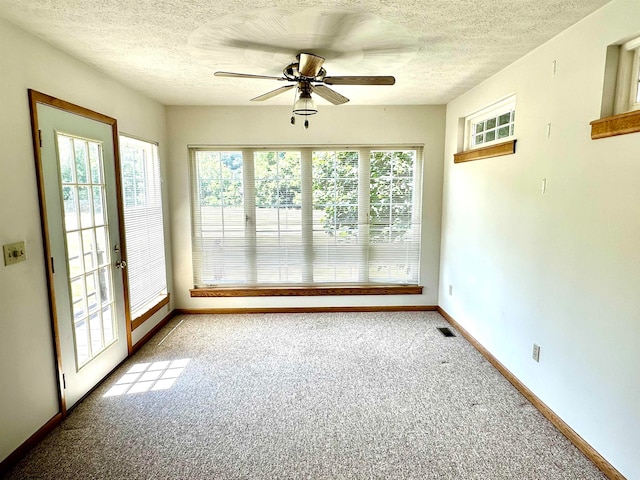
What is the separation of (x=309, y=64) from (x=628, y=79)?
1697 mm

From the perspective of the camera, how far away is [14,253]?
184 cm

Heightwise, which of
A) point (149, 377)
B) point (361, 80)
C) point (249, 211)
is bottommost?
→ point (149, 377)

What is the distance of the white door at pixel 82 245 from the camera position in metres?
2.12

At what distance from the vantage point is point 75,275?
7.63 feet

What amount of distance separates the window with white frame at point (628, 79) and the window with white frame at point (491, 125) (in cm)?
85

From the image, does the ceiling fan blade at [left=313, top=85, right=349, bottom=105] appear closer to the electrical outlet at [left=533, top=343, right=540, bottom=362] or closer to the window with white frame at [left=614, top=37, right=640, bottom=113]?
the window with white frame at [left=614, top=37, right=640, bottom=113]

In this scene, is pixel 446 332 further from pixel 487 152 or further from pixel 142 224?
pixel 142 224

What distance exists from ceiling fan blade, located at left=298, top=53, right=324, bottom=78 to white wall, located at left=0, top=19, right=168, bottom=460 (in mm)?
1579

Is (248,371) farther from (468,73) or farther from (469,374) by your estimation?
(468,73)

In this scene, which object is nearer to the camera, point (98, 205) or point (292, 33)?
point (292, 33)

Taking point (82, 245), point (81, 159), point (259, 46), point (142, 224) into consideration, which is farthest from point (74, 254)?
point (259, 46)

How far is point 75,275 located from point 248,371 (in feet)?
4.77

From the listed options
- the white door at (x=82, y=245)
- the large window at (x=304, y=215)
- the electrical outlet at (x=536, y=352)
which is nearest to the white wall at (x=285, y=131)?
the large window at (x=304, y=215)

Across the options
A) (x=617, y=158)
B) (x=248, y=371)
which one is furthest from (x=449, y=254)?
(x=248, y=371)
